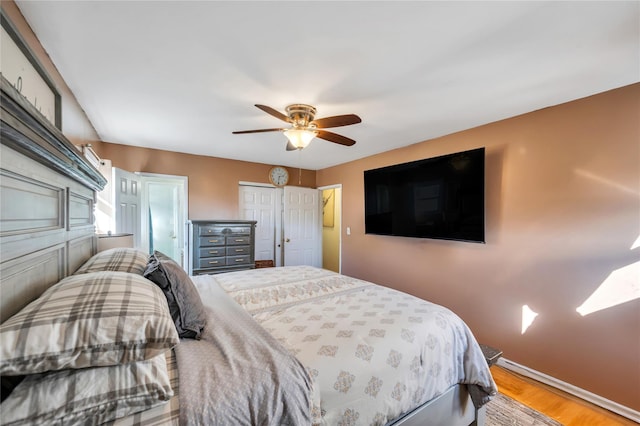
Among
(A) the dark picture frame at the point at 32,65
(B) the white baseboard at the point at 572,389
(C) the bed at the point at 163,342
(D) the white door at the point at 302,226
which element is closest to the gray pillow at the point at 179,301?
(C) the bed at the point at 163,342

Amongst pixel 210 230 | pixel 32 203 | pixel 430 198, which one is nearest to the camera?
pixel 32 203

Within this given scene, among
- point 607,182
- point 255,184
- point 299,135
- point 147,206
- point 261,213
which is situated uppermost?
point 299,135

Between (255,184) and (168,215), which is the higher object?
(255,184)

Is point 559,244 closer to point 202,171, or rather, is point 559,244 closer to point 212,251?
point 212,251

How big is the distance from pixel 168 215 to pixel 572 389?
197 inches

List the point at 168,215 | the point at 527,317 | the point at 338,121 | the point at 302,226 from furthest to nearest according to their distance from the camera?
the point at 302,226 < the point at 168,215 < the point at 527,317 < the point at 338,121

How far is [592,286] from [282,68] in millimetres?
2830

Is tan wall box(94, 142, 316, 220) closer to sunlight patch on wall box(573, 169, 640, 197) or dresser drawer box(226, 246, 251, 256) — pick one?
dresser drawer box(226, 246, 251, 256)

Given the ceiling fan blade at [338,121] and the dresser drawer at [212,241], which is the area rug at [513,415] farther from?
the dresser drawer at [212,241]

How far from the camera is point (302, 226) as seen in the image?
16.4 feet

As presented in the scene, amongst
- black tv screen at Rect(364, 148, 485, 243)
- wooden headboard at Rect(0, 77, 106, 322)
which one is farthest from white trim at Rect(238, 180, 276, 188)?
wooden headboard at Rect(0, 77, 106, 322)

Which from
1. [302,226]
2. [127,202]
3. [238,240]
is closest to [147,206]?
[127,202]

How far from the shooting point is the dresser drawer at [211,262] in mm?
3630

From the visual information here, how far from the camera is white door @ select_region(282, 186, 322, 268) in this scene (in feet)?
15.8
